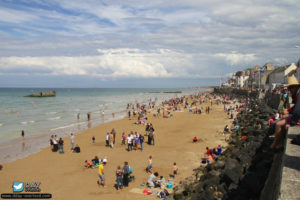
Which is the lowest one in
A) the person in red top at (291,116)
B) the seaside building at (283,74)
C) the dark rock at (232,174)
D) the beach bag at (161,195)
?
the beach bag at (161,195)

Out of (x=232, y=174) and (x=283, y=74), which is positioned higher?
(x=283, y=74)

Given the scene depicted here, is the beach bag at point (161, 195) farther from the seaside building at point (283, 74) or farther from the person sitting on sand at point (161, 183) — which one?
the seaside building at point (283, 74)

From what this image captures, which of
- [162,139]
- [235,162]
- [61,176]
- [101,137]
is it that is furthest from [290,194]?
[101,137]

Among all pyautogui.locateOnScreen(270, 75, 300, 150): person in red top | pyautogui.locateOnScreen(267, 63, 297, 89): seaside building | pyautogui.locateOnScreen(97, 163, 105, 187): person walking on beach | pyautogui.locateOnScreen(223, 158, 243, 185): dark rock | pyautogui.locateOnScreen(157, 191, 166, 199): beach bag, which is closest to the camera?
pyautogui.locateOnScreen(270, 75, 300, 150): person in red top

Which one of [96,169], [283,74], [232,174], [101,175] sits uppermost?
[283,74]

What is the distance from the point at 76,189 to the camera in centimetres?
1053

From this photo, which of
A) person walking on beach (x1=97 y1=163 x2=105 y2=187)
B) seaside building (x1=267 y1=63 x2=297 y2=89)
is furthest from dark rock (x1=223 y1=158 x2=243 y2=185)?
seaside building (x1=267 y1=63 x2=297 y2=89)

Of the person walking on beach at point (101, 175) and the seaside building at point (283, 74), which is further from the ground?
the seaside building at point (283, 74)

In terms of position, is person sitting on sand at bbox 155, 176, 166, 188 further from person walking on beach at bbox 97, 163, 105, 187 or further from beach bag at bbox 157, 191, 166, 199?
person walking on beach at bbox 97, 163, 105, 187

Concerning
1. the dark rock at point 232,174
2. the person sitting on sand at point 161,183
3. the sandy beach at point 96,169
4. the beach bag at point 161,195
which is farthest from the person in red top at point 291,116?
the person sitting on sand at point 161,183

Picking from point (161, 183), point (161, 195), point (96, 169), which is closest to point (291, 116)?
point (161, 195)

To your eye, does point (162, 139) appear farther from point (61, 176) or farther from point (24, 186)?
point (24, 186)

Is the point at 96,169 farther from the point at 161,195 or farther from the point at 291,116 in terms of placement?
the point at 291,116

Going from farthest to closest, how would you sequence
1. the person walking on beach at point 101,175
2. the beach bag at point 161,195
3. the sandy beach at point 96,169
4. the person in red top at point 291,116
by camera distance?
the person walking on beach at point 101,175
the sandy beach at point 96,169
the beach bag at point 161,195
the person in red top at point 291,116
